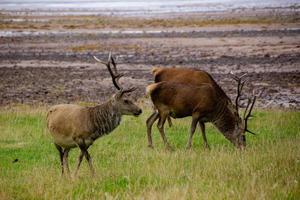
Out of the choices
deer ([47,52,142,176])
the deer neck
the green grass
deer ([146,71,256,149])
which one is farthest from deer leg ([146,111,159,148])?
deer ([47,52,142,176])

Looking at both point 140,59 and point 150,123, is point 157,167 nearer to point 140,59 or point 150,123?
point 150,123

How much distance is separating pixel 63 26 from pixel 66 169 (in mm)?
44373

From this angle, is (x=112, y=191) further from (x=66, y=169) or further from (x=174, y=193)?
(x=66, y=169)

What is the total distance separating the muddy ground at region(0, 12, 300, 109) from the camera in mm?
22703

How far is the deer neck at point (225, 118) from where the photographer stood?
13953mm

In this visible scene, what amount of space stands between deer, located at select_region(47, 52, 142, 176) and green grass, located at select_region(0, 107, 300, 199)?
51cm

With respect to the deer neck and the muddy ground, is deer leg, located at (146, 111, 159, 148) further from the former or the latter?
the muddy ground

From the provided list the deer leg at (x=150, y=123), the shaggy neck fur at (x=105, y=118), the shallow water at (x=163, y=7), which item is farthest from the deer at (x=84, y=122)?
the shallow water at (x=163, y=7)

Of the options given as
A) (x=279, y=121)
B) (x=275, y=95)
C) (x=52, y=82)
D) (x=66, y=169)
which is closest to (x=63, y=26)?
(x=52, y=82)

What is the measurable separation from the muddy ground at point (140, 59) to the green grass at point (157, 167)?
13.7 ft

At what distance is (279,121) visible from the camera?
53.6 feet

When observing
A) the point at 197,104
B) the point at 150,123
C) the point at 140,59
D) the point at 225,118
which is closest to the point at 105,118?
the point at 197,104

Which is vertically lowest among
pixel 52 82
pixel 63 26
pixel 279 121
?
pixel 63 26

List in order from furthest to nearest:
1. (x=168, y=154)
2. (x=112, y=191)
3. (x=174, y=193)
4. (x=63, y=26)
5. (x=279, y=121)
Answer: (x=63, y=26) → (x=279, y=121) → (x=168, y=154) → (x=112, y=191) → (x=174, y=193)
